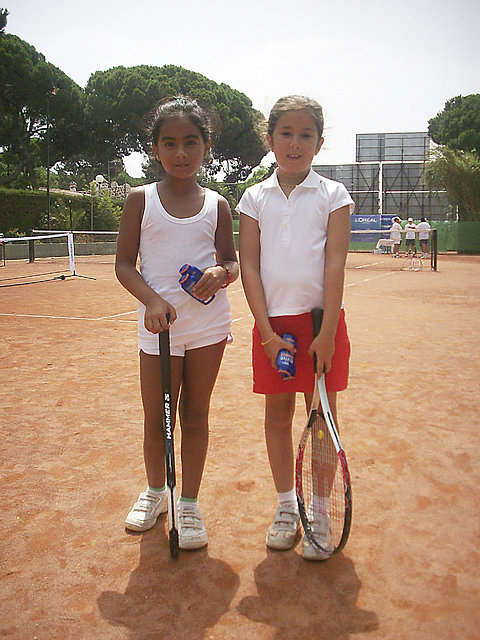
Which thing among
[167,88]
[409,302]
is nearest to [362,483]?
[409,302]

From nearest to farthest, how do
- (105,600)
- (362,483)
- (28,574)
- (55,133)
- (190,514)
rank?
(105,600), (28,574), (190,514), (362,483), (55,133)

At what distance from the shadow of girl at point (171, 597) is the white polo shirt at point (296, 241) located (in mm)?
999

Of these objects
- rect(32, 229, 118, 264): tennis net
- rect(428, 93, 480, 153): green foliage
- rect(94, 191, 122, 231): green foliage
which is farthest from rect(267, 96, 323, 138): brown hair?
rect(428, 93, 480, 153): green foliage

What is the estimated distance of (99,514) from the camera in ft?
8.93

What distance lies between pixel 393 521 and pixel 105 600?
1261 millimetres

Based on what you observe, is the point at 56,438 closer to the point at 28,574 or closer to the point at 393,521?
the point at 28,574

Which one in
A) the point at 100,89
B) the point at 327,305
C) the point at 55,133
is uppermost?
the point at 100,89

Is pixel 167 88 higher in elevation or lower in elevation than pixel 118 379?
higher

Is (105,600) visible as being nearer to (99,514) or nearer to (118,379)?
(99,514)

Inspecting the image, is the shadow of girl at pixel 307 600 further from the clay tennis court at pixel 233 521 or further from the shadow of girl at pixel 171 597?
the shadow of girl at pixel 171 597

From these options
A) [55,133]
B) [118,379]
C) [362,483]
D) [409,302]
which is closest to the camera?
[362,483]

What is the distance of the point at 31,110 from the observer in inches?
1233

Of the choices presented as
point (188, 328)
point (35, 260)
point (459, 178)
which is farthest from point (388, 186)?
point (188, 328)

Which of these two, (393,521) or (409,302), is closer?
(393,521)
